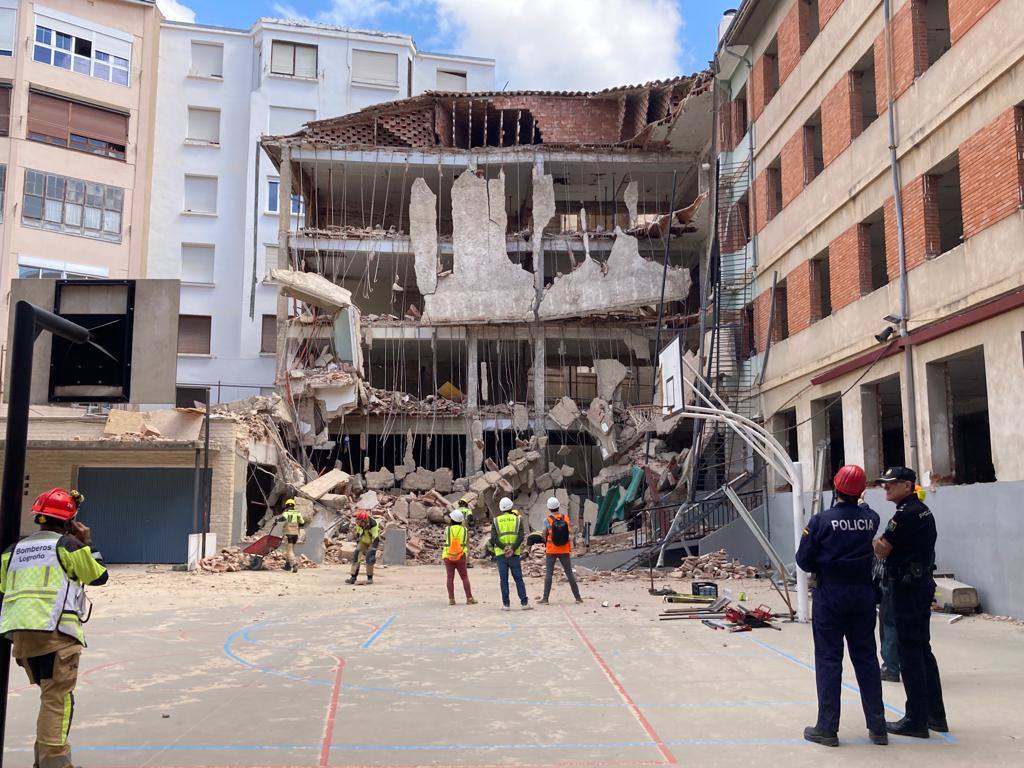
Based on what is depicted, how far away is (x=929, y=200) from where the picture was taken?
585 inches

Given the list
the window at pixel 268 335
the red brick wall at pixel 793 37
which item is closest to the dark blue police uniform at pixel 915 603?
the red brick wall at pixel 793 37

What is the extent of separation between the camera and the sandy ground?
5.50 meters

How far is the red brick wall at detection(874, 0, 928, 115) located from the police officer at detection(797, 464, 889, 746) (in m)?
A: 12.2

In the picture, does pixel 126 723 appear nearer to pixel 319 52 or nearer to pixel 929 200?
pixel 929 200

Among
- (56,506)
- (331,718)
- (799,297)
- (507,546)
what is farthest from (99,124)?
(331,718)

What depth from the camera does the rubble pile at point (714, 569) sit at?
59.5 feet

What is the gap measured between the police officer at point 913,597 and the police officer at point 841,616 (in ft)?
1.02

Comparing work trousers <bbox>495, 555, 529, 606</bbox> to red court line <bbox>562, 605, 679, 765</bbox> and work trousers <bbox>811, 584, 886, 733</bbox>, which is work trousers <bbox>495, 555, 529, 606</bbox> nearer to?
red court line <bbox>562, 605, 679, 765</bbox>

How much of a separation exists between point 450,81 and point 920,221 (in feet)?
119

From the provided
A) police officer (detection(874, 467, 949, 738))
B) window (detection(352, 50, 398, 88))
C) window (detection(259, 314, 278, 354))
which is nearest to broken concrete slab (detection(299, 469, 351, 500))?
window (detection(259, 314, 278, 354))

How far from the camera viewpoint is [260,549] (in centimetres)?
2180

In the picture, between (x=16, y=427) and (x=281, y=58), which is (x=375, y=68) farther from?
(x=16, y=427)

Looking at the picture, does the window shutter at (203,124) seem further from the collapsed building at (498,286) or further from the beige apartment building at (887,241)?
the beige apartment building at (887,241)

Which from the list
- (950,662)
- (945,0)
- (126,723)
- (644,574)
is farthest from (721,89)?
(126,723)
